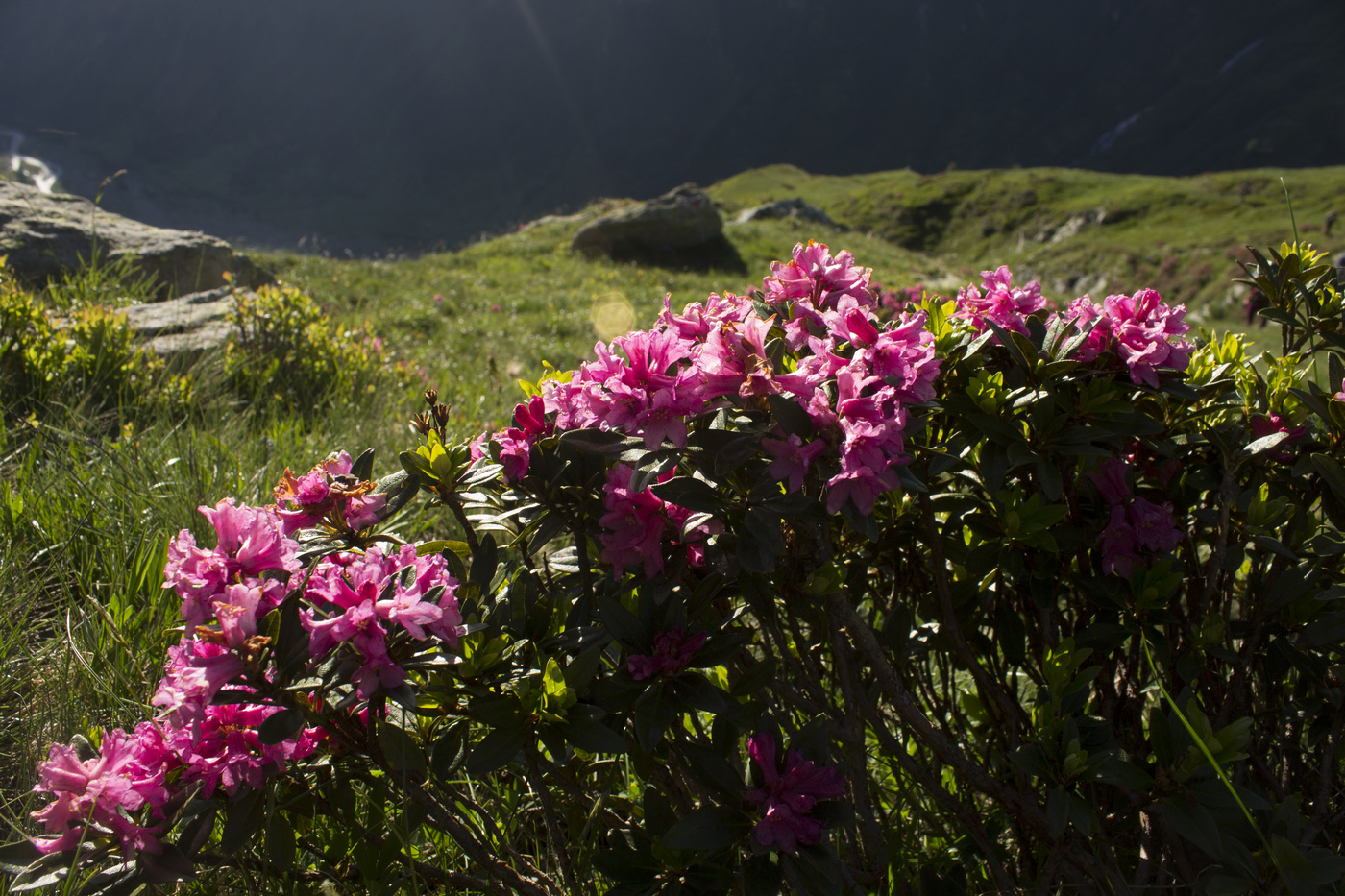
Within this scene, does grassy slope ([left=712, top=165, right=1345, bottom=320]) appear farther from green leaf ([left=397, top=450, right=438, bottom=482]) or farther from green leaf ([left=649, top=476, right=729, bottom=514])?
green leaf ([left=397, top=450, right=438, bottom=482])

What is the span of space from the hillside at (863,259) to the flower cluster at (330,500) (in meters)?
2.20

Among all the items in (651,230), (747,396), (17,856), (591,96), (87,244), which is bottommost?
(17,856)

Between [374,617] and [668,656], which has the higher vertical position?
[374,617]

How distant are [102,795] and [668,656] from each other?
75 centimetres

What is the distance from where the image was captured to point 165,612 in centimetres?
184

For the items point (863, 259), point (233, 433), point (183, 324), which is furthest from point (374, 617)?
point (863, 259)

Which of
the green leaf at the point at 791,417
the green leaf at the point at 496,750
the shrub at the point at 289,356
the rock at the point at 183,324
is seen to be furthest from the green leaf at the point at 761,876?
the rock at the point at 183,324

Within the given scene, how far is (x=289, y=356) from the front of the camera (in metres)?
4.14

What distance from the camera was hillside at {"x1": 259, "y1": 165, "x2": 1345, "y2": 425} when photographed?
7.53 m

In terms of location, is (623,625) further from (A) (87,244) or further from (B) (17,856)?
(A) (87,244)

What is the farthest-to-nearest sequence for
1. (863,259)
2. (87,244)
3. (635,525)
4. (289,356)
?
(863,259)
(87,244)
(289,356)
(635,525)

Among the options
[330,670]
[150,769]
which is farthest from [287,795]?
[330,670]

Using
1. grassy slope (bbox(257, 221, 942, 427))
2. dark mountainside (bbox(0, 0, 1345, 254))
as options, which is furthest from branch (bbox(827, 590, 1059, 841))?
dark mountainside (bbox(0, 0, 1345, 254))

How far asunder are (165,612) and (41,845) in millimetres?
1045
